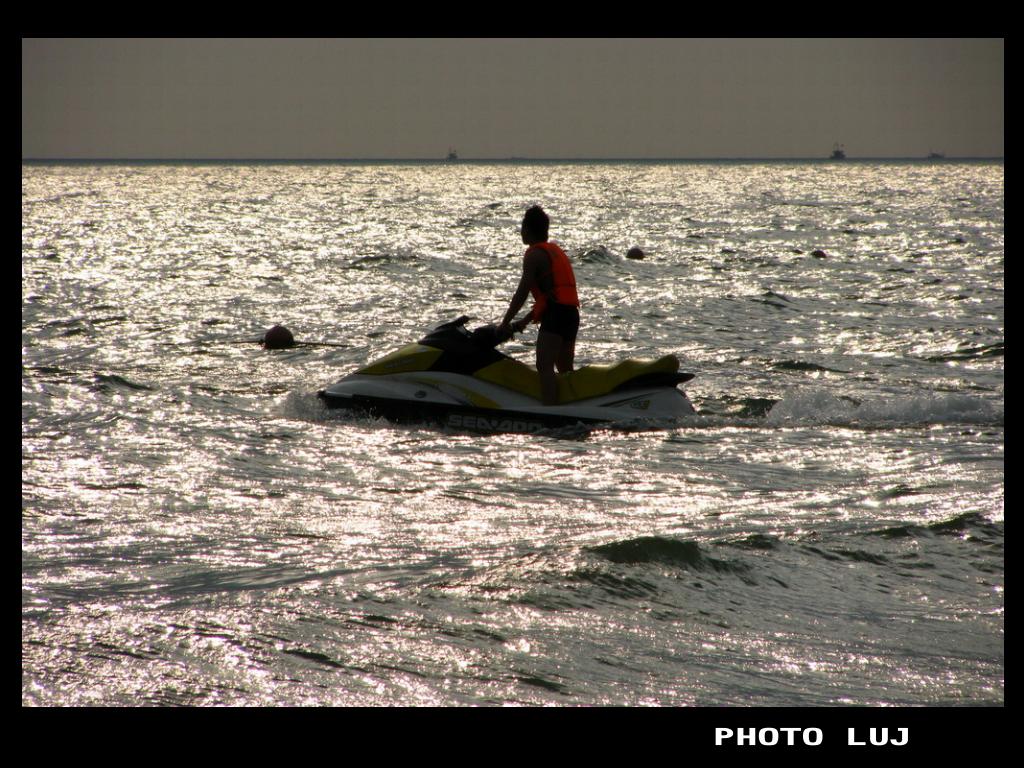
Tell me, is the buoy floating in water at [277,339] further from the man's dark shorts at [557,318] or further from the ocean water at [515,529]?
the man's dark shorts at [557,318]

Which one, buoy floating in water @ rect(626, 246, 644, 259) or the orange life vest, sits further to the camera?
buoy floating in water @ rect(626, 246, 644, 259)

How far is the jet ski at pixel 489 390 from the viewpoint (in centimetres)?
931

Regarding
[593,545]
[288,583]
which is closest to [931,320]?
[593,545]

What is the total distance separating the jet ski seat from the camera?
30.9ft

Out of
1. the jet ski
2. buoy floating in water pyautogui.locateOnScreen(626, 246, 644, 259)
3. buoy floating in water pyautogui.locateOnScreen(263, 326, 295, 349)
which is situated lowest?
the jet ski

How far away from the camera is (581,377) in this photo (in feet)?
31.2

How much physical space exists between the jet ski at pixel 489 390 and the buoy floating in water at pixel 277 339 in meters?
4.93

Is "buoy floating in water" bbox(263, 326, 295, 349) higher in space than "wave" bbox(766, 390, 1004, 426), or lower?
higher

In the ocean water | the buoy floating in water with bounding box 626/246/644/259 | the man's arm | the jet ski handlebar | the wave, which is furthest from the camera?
the buoy floating in water with bounding box 626/246/644/259

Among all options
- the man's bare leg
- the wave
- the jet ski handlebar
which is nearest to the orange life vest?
the man's bare leg

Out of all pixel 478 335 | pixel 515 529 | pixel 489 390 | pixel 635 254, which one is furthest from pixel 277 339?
pixel 635 254

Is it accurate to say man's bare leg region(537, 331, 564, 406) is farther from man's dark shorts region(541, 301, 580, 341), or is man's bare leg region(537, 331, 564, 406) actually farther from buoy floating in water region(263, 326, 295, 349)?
buoy floating in water region(263, 326, 295, 349)

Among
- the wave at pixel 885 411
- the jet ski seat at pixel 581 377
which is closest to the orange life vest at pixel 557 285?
the jet ski seat at pixel 581 377
